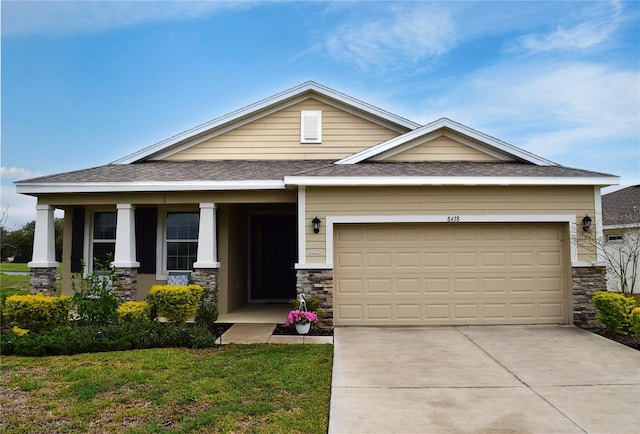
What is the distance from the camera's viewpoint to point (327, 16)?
14.4 meters

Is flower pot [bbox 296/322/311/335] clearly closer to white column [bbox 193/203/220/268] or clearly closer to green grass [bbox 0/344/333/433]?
green grass [bbox 0/344/333/433]

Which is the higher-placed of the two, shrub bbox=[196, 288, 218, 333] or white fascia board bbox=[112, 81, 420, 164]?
white fascia board bbox=[112, 81, 420, 164]

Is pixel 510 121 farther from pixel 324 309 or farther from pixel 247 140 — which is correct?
pixel 324 309

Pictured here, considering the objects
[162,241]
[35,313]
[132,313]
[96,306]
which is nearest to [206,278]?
[132,313]

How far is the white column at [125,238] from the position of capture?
32.9 ft

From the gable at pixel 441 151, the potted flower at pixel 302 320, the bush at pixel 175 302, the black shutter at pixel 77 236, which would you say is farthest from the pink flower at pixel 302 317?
the black shutter at pixel 77 236

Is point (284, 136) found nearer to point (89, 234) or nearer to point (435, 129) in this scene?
point (435, 129)

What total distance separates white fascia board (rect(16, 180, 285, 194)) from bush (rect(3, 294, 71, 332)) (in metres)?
2.66

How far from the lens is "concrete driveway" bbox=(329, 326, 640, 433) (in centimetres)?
433

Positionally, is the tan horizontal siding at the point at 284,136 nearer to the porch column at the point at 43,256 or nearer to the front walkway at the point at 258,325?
the porch column at the point at 43,256

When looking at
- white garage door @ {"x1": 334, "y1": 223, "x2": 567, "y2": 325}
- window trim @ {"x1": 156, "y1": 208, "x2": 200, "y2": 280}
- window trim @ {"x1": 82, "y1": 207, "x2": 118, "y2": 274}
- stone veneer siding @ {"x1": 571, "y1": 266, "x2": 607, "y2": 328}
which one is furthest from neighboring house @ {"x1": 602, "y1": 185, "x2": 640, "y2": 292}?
window trim @ {"x1": 82, "y1": 207, "x2": 118, "y2": 274}

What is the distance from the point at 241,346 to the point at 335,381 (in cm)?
234

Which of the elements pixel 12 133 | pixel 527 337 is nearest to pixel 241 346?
pixel 527 337

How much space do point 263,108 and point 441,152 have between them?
5160 millimetres
